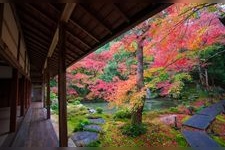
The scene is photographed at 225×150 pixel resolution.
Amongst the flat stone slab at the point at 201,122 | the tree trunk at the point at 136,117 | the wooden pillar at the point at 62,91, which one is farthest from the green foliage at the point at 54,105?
the wooden pillar at the point at 62,91

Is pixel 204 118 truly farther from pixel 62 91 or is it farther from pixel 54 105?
pixel 54 105

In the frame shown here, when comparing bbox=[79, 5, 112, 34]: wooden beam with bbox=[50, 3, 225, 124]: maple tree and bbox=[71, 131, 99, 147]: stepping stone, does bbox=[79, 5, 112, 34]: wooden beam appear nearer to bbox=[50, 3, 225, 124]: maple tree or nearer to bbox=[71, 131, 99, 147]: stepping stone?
bbox=[50, 3, 225, 124]: maple tree

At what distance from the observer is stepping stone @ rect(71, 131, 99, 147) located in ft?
21.9

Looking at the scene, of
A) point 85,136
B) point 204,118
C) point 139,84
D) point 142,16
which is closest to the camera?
point 142,16

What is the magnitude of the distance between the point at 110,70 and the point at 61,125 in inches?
567

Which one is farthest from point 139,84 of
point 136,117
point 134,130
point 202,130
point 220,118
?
point 220,118

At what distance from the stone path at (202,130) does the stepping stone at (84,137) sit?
11.0 ft

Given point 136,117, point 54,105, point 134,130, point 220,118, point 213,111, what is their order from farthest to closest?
point 54,105 → point 213,111 → point 220,118 → point 136,117 → point 134,130

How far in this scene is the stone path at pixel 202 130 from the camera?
707 centimetres

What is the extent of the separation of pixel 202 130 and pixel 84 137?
4.96 metres

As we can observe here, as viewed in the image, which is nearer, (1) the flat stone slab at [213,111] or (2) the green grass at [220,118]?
(2) the green grass at [220,118]

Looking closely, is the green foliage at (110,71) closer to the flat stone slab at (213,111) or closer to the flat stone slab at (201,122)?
the flat stone slab at (213,111)

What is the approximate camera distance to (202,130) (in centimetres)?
866

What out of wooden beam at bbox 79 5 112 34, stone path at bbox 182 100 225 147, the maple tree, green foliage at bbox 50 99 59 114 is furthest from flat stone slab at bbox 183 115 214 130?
green foliage at bbox 50 99 59 114
